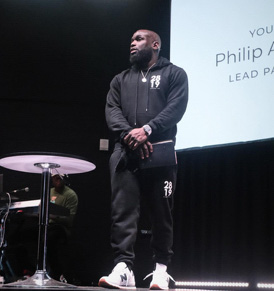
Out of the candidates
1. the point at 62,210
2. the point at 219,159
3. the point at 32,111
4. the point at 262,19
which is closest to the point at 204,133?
the point at 219,159

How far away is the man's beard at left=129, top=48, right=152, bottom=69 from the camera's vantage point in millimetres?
2910

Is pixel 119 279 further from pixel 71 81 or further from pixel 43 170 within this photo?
pixel 71 81

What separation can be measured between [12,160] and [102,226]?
10.7 ft

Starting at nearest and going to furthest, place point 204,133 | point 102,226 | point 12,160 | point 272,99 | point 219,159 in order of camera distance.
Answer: point 12,160, point 272,99, point 204,133, point 219,159, point 102,226

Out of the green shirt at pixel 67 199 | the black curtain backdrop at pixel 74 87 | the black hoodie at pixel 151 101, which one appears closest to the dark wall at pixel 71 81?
the black curtain backdrop at pixel 74 87

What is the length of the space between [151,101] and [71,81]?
3075 mm

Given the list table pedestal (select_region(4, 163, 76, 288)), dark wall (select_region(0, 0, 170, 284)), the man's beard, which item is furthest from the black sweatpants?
dark wall (select_region(0, 0, 170, 284))

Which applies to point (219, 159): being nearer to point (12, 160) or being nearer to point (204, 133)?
point (204, 133)

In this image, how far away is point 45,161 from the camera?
2.52 meters

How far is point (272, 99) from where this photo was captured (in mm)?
3820

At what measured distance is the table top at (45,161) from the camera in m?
2.41

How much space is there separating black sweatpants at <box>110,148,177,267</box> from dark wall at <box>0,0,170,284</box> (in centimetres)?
304

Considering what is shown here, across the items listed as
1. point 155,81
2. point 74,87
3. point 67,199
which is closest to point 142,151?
point 155,81

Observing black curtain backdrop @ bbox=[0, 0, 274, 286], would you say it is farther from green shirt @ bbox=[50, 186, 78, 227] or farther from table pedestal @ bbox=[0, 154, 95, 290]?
table pedestal @ bbox=[0, 154, 95, 290]
